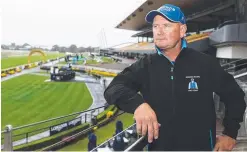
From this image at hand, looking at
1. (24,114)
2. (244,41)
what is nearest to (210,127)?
(244,41)

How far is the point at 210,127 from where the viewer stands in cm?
199

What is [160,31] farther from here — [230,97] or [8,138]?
[8,138]

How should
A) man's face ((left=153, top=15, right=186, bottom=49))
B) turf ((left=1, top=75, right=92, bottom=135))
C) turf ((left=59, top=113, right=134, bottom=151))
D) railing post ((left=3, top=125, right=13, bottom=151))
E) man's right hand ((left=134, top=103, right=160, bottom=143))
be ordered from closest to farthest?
man's right hand ((left=134, top=103, right=160, bottom=143))
man's face ((left=153, top=15, right=186, bottom=49))
railing post ((left=3, top=125, right=13, bottom=151))
turf ((left=59, top=113, right=134, bottom=151))
turf ((left=1, top=75, right=92, bottom=135))

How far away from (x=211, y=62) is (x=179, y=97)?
0.37m

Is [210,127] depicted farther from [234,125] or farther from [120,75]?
[120,75]

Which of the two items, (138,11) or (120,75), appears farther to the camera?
(138,11)

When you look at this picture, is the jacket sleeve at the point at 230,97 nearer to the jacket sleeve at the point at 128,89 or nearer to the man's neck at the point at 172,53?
the man's neck at the point at 172,53

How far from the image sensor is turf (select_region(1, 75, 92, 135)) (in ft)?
66.2

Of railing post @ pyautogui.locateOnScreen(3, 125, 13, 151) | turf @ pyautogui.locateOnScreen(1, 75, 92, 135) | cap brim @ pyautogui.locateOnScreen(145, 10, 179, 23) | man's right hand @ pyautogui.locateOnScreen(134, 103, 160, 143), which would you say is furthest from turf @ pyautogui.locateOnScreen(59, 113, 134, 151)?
man's right hand @ pyautogui.locateOnScreen(134, 103, 160, 143)

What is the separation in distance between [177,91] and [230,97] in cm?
43

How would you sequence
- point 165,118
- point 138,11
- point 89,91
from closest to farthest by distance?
point 165,118 < point 89,91 < point 138,11

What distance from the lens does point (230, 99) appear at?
6.76ft

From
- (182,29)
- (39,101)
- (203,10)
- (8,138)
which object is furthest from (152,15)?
(203,10)

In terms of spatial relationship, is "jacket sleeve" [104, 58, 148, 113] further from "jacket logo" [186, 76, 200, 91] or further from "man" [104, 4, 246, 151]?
"jacket logo" [186, 76, 200, 91]
